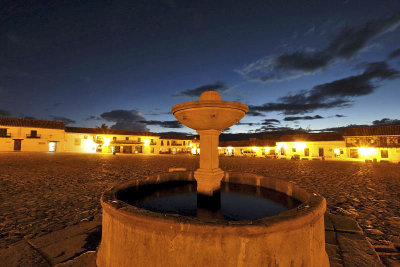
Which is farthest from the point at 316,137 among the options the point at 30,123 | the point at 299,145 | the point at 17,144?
the point at 17,144

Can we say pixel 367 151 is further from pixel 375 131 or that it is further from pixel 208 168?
pixel 208 168

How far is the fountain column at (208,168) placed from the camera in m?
3.14

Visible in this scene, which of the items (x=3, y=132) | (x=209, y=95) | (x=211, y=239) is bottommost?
(x=211, y=239)

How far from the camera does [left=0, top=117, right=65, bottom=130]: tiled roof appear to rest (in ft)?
106

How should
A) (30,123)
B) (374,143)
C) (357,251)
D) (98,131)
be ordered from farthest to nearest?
1. (98,131)
2. (30,123)
3. (374,143)
4. (357,251)

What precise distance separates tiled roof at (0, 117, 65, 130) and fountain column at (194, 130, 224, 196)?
42239mm

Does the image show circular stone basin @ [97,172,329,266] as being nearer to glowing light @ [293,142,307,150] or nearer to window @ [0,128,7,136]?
glowing light @ [293,142,307,150]

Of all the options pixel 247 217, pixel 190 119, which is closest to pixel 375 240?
pixel 247 217

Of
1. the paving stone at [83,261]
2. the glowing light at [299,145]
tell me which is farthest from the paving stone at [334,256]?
the glowing light at [299,145]

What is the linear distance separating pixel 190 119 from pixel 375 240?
3.77 meters

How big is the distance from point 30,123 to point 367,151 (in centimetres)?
5750

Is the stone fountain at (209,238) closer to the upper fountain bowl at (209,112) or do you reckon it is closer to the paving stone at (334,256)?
the paving stone at (334,256)

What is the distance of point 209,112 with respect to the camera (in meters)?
2.90

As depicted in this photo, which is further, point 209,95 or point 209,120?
point 209,95
